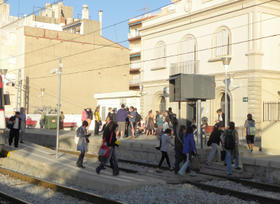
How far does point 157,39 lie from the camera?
122 ft

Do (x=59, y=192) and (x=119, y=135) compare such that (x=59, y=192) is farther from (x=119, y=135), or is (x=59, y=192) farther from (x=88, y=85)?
(x=88, y=85)

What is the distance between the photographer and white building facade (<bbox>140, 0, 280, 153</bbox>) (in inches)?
1111

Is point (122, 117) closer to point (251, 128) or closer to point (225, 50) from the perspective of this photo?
point (251, 128)

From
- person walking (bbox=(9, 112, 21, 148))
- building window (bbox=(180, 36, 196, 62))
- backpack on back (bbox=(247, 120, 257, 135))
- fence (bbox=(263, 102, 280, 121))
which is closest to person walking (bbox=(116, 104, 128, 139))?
person walking (bbox=(9, 112, 21, 148))

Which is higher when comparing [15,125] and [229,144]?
[15,125]

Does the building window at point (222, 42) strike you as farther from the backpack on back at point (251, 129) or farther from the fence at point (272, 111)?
the backpack on back at point (251, 129)

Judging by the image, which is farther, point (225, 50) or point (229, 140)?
point (225, 50)

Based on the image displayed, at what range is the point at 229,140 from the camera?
14.5m

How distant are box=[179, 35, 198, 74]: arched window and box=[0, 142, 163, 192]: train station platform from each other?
16.5 meters

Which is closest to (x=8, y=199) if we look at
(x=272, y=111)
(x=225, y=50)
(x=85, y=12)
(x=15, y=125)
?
(x=15, y=125)

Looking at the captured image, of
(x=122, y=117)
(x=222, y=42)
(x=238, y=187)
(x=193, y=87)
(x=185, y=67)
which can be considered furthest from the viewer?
(x=185, y=67)

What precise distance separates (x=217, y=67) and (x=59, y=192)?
2161cm

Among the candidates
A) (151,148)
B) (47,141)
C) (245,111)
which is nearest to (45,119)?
(47,141)

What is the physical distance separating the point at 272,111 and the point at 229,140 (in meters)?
5.96
